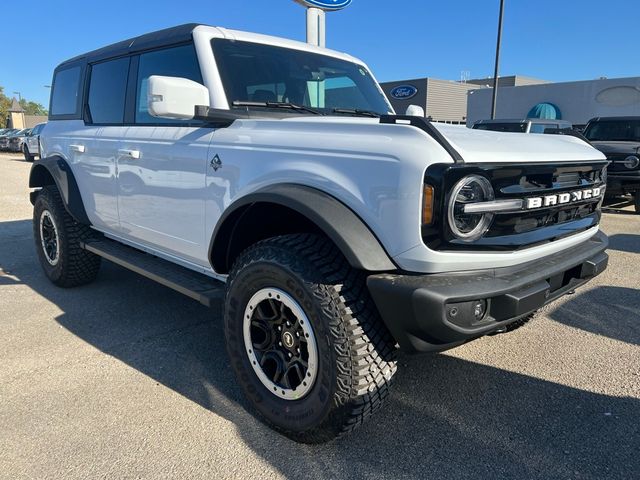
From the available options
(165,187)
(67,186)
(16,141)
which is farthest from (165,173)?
(16,141)

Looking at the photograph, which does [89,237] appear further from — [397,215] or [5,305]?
[397,215]

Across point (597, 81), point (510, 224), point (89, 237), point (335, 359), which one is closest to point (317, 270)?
point (335, 359)

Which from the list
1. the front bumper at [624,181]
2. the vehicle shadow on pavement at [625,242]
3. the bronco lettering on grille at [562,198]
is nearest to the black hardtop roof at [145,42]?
the bronco lettering on grille at [562,198]

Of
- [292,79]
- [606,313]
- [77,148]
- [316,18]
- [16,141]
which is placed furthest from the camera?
[16,141]

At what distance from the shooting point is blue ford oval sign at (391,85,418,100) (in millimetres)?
29875

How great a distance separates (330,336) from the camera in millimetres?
2139

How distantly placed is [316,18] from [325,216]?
731 cm

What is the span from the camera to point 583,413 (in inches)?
104

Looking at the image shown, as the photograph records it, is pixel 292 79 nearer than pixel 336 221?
No

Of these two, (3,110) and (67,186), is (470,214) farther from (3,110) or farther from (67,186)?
(3,110)

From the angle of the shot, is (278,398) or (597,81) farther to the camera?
(597,81)

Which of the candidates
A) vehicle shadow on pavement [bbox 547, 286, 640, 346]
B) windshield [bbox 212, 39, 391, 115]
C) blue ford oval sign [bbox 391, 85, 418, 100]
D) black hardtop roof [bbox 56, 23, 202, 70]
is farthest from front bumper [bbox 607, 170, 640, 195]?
blue ford oval sign [bbox 391, 85, 418, 100]

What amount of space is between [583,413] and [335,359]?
1479mm

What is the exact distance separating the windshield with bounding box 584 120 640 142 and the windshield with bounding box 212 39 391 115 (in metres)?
8.87
